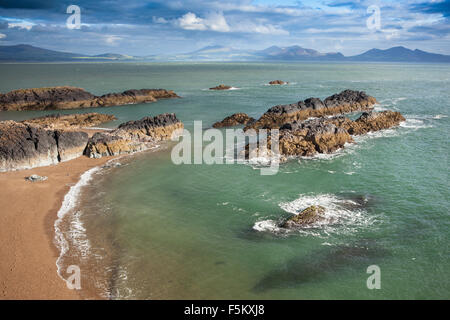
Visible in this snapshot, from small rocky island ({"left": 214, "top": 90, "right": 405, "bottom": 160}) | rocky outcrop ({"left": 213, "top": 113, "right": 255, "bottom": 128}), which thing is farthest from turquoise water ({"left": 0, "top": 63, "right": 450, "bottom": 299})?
rocky outcrop ({"left": 213, "top": 113, "right": 255, "bottom": 128})

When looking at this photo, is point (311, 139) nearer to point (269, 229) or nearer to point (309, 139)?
point (309, 139)

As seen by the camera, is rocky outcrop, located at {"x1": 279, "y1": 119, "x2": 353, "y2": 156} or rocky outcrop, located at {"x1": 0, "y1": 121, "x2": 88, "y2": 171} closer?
rocky outcrop, located at {"x1": 0, "y1": 121, "x2": 88, "y2": 171}

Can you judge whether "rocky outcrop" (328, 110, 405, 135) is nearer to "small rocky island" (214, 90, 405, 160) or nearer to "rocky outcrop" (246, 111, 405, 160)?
"small rocky island" (214, 90, 405, 160)

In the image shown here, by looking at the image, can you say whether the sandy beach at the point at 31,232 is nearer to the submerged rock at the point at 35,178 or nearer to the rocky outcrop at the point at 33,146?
the submerged rock at the point at 35,178

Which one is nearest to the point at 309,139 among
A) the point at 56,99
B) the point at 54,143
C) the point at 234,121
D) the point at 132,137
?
the point at 234,121

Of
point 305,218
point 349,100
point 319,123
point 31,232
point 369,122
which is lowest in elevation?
point 31,232
